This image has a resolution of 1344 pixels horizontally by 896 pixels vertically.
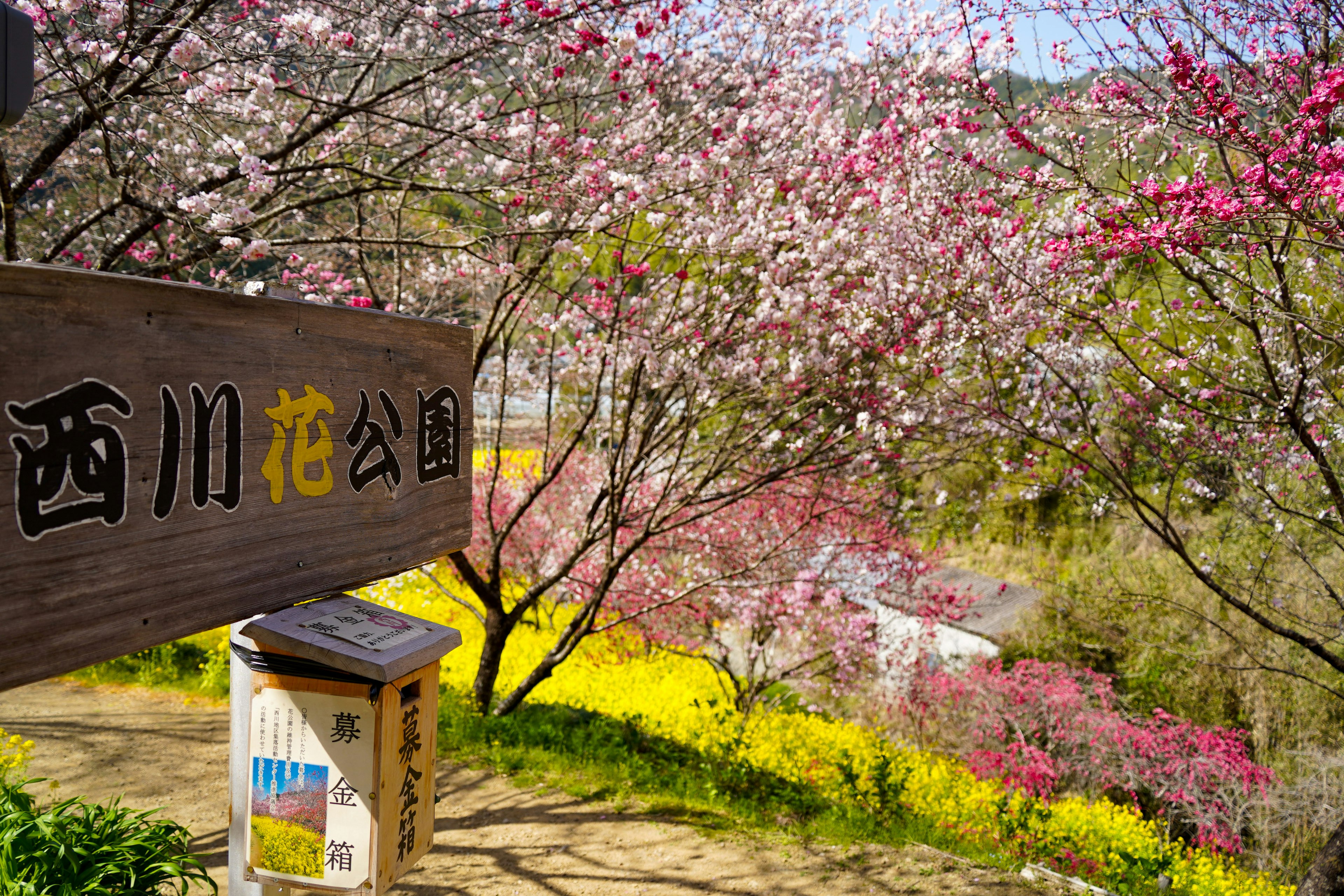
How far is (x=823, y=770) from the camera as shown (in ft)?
23.2

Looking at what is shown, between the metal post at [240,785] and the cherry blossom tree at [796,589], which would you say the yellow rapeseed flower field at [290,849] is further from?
the cherry blossom tree at [796,589]

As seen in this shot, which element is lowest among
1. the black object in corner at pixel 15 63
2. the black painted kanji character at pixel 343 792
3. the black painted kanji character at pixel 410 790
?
the black painted kanji character at pixel 410 790

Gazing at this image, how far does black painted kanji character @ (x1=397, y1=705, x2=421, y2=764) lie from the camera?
2.21 metres

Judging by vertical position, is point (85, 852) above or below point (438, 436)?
below

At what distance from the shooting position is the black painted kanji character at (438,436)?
6.62ft

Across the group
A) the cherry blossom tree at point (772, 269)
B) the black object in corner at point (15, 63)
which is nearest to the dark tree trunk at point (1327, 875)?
the cherry blossom tree at point (772, 269)

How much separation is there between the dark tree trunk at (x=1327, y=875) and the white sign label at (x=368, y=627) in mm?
4855

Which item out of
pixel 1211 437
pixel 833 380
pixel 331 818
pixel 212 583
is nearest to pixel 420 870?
pixel 331 818

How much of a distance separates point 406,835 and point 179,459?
1.36m

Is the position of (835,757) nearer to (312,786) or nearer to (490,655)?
(490,655)

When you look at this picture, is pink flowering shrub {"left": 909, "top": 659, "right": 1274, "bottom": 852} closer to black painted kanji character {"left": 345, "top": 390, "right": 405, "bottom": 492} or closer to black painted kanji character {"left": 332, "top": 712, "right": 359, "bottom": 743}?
black painted kanji character {"left": 332, "top": 712, "right": 359, "bottom": 743}

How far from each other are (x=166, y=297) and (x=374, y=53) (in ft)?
13.2

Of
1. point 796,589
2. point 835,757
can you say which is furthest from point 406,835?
point 796,589

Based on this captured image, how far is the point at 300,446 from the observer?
1.62 meters
